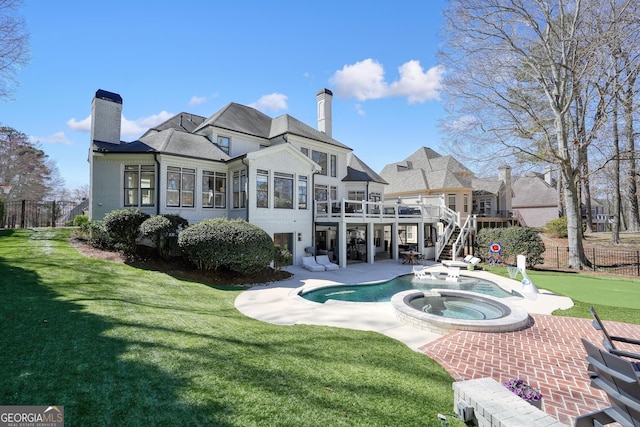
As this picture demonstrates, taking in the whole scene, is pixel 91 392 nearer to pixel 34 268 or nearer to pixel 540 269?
pixel 34 268

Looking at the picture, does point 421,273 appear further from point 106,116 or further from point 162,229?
point 106,116

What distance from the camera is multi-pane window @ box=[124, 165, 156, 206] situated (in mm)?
15133

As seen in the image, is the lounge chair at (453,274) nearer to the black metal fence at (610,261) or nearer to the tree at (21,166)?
the black metal fence at (610,261)

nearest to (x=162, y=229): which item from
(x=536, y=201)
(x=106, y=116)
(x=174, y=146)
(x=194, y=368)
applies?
(x=174, y=146)

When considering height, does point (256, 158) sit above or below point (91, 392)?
above

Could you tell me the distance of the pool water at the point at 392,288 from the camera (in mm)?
11430

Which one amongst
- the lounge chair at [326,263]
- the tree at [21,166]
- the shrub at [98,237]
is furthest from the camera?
the tree at [21,166]

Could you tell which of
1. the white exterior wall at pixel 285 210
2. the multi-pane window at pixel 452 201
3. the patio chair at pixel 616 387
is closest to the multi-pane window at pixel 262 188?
the white exterior wall at pixel 285 210

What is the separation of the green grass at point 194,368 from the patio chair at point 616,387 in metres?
1.59

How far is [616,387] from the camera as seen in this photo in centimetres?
268

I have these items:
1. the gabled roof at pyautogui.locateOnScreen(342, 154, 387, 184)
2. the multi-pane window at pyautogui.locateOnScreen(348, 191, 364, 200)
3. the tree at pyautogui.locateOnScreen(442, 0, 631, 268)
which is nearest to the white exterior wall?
the gabled roof at pyautogui.locateOnScreen(342, 154, 387, 184)

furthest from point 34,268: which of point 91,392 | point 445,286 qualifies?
point 445,286

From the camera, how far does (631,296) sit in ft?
33.5

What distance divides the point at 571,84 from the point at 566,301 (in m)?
14.2
